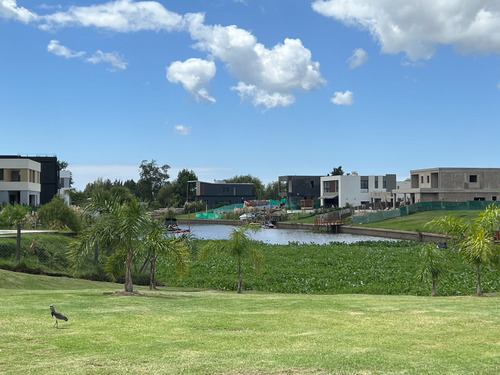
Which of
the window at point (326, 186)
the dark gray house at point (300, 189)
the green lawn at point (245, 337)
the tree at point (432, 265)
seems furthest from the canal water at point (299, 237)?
the dark gray house at point (300, 189)

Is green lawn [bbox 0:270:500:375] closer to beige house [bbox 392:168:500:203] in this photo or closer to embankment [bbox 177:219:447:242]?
embankment [bbox 177:219:447:242]

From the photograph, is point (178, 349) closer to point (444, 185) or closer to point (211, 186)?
point (444, 185)

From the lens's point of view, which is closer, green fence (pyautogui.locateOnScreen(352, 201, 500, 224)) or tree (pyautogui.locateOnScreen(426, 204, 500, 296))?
tree (pyautogui.locateOnScreen(426, 204, 500, 296))

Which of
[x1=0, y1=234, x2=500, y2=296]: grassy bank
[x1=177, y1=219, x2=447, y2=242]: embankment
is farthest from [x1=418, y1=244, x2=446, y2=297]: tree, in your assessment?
[x1=177, y1=219, x2=447, y2=242]: embankment

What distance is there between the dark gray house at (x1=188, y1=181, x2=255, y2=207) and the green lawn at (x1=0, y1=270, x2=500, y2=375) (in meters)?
164

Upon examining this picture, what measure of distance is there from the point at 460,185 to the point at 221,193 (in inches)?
3436

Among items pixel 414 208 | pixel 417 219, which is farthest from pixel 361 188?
pixel 417 219

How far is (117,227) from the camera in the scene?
21.7 m

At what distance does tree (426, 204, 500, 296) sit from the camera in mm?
24406

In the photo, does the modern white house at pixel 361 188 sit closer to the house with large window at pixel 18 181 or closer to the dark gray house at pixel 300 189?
the dark gray house at pixel 300 189

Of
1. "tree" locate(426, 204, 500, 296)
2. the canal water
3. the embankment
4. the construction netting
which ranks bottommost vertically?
the canal water

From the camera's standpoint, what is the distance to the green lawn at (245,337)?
10.5 meters

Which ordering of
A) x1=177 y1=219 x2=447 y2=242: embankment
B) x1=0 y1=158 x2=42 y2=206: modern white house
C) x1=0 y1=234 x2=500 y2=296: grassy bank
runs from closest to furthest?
x1=0 y1=234 x2=500 y2=296: grassy bank, x1=0 y1=158 x2=42 y2=206: modern white house, x1=177 y1=219 x2=447 y2=242: embankment

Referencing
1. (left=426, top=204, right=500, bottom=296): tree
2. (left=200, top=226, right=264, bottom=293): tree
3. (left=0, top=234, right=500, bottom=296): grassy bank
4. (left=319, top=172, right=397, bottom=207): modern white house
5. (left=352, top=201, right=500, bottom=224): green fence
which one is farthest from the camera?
(left=319, top=172, right=397, bottom=207): modern white house
